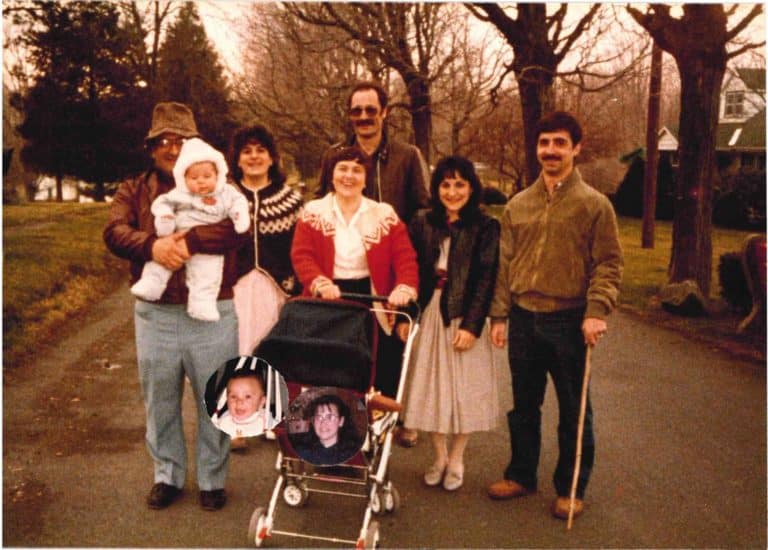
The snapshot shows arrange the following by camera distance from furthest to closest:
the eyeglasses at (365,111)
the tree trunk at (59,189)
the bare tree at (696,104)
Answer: the bare tree at (696,104)
the tree trunk at (59,189)
the eyeglasses at (365,111)

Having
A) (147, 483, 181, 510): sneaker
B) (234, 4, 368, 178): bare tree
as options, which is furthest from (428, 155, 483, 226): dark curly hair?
(234, 4, 368, 178): bare tree

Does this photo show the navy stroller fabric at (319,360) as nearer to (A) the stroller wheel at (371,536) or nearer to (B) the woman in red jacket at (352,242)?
(B) the woman in red jacket at (352,242)

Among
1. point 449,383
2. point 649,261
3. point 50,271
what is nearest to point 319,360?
point 449,383

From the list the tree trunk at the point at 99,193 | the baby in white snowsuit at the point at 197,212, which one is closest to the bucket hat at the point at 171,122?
the baby in white snowsuit at the point at 197,212

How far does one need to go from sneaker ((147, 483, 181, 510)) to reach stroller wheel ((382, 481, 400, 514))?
1.09 m

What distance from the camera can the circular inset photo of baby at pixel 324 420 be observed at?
3111 millimetres

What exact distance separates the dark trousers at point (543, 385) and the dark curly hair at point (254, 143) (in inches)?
61.2

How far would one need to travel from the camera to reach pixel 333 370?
3160mm

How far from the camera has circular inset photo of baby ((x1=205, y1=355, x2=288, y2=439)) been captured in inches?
124

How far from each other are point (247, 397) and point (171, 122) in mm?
1360

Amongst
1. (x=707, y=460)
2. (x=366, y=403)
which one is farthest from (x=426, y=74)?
(x=366, y=403)

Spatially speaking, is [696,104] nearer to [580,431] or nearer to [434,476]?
[580,431]

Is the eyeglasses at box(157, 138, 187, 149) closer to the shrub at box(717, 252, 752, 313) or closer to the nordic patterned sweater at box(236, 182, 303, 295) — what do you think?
the nordic patterned sweater at box(236, 182, 303, 295)

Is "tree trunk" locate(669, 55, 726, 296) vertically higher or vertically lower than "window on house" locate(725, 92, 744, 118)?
lower
